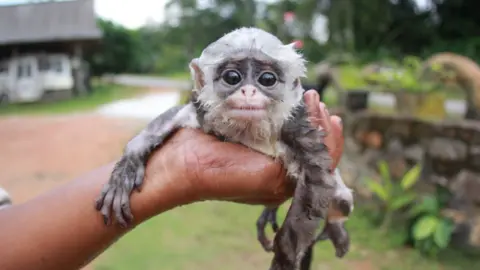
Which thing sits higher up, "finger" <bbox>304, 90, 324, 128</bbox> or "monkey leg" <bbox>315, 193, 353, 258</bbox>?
"finger" <bbox>304, 90, 324, 128</bbox>

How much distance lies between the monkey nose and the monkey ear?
0.28 meters


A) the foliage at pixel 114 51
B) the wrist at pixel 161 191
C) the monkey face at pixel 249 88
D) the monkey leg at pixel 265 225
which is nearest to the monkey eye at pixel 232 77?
the monkey face at pixel 249 88

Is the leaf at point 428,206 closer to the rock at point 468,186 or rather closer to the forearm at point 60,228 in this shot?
the rock at point 468,186

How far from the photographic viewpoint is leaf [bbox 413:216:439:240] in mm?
5092

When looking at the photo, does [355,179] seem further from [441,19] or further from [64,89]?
[64,89]

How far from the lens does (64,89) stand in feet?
69.4

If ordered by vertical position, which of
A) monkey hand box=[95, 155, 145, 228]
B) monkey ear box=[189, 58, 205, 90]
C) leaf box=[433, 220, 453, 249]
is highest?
monkey ear box=[189, 58, 205, 90]

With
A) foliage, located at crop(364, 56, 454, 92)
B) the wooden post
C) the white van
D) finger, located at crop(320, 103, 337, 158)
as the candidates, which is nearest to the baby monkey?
finger, located at crop(320, 103, 337, 158)

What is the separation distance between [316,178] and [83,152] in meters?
8.83

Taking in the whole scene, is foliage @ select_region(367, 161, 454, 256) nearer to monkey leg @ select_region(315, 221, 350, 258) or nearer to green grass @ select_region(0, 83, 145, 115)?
monkey leg @ select_region(315, 221, 350, 258)

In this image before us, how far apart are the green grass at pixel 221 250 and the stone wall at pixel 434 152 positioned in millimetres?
472

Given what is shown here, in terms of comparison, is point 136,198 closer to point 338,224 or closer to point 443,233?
point 338,224

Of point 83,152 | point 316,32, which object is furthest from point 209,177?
point 316,32

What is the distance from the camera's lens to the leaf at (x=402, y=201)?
5469mm
